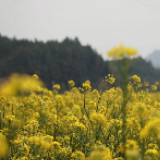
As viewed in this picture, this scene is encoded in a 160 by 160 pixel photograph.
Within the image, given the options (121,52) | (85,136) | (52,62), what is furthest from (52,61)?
(121,52)

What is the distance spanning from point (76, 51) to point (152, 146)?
46.0m

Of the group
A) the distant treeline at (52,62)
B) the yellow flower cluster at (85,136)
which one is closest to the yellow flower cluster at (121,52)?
the yellow flower cluster at (85,136)

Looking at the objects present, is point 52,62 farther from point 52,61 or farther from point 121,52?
point 121,52

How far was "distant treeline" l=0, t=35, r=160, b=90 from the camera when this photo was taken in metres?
39.9

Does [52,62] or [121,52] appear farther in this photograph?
[52,62]

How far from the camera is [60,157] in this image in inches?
120

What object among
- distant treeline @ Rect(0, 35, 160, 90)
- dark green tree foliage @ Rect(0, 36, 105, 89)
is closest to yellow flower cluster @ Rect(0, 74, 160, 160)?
distant treeline @ Rect(0, 35, 160, 90)

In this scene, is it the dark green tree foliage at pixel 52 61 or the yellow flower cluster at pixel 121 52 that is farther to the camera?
the dark green tree foliage at pixel 52 61

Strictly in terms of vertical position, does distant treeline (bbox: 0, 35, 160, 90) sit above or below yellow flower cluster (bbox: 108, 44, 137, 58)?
above

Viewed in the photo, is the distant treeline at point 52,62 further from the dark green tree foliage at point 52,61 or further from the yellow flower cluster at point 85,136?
the yellow flower cluster at point 85,136

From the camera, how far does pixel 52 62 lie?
44.3 metres

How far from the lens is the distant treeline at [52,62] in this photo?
39938 mm

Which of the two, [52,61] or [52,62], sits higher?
[52,61]

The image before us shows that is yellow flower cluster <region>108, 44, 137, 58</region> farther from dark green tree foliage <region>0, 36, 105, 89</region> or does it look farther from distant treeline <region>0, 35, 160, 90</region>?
dark green tree foliage <region>0, 36, 105, 89</region>
